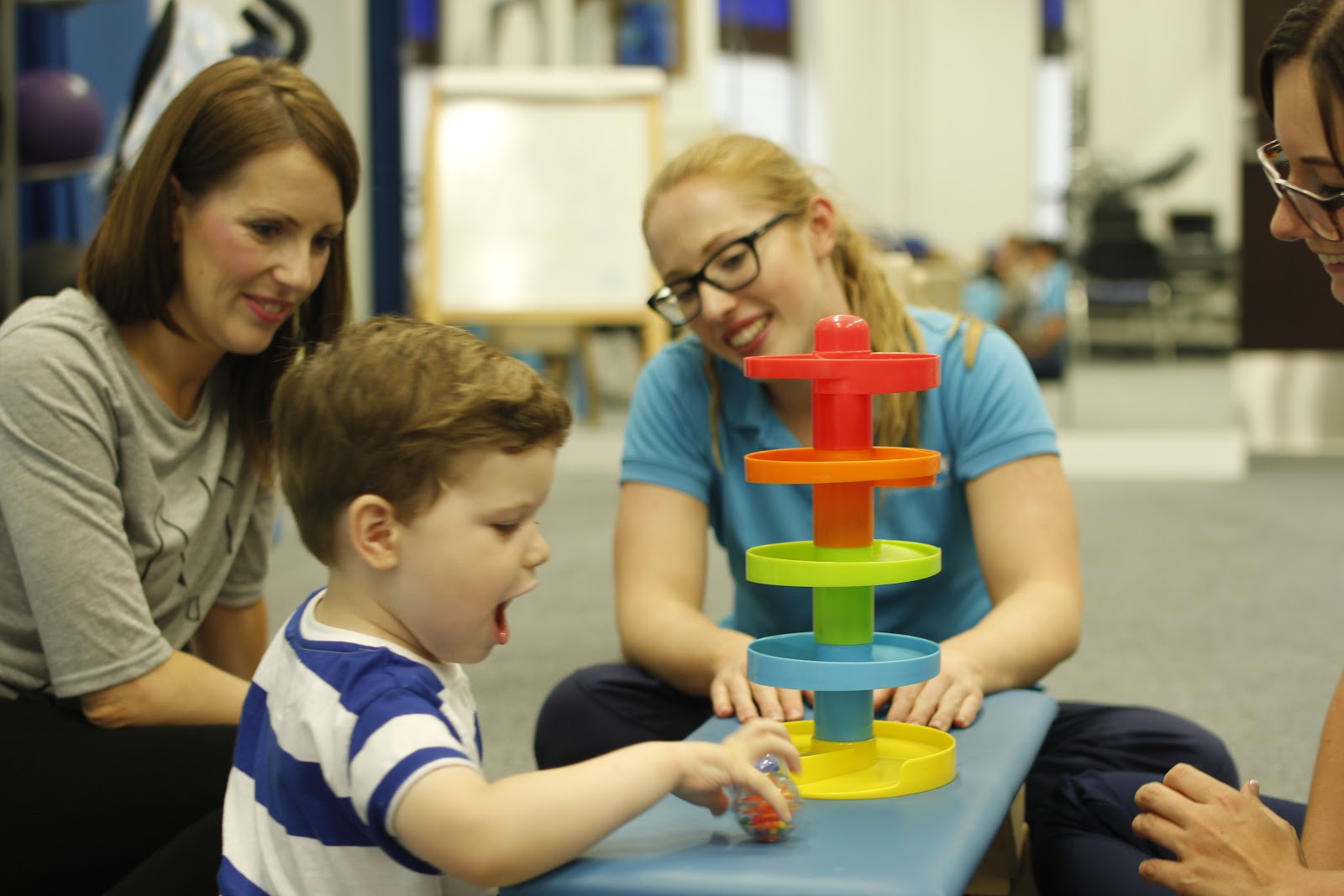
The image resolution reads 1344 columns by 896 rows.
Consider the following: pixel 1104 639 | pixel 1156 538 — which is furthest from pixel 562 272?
pixel 1104 639

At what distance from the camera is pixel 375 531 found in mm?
967

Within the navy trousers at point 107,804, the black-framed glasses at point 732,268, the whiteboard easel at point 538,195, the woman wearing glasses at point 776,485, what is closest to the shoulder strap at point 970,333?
the woman wearing glasses at point 776,485

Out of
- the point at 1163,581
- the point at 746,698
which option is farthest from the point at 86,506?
the point at 1163,581

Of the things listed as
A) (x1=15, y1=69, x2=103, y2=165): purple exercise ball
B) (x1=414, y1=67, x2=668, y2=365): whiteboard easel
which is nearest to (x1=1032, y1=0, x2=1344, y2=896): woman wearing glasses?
(x1=15, y1=69, x2=103, y2=165): purple exercise ball

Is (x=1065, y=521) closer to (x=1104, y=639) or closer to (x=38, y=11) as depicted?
(x=1104, y=639)

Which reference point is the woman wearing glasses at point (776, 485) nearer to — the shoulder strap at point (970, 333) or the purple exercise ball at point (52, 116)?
the shoulder strap at point (970, 333)

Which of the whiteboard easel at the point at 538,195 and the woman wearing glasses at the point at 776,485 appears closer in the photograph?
the woman wearing glasses at the point at 776,485

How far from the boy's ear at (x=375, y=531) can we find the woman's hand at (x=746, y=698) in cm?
37

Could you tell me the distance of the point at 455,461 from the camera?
96 cm

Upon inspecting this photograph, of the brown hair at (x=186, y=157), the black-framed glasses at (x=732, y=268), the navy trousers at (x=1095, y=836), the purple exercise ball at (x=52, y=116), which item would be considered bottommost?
the navy trousers at (x=1095, y=836)

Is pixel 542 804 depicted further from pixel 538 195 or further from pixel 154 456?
pixel 538 195

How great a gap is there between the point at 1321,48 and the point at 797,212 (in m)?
0.66

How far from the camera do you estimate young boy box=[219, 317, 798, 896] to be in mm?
879

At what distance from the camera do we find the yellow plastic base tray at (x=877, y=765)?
1018mm
